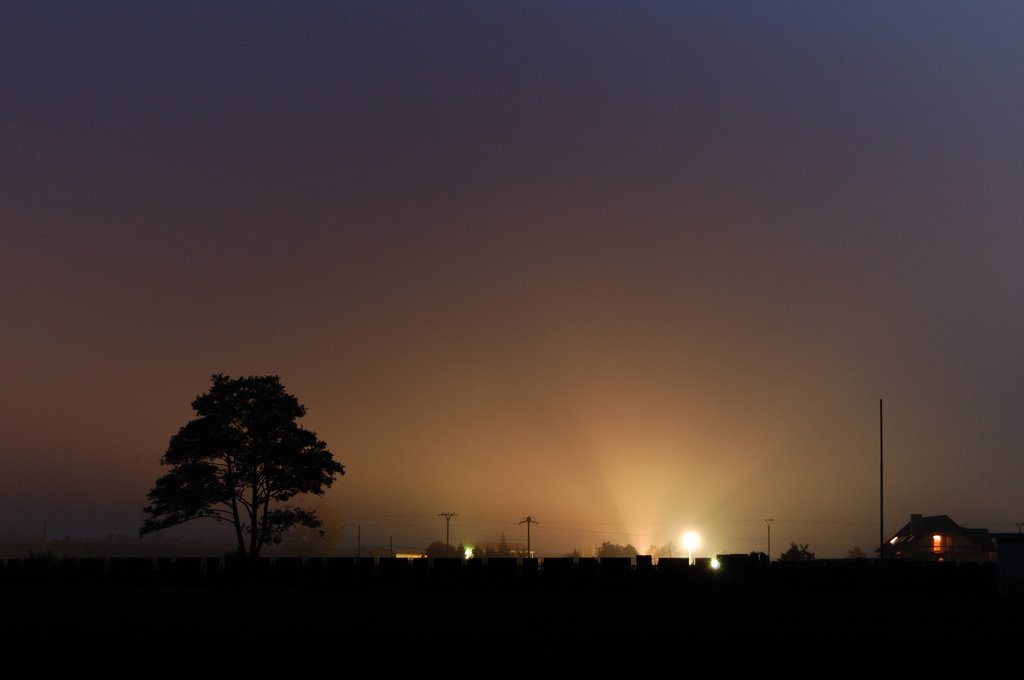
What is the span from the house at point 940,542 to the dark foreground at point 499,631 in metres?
96.4

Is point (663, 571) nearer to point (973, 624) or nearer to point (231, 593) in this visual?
point (231, 593)

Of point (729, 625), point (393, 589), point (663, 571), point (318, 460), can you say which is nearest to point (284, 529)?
point (318, 460)

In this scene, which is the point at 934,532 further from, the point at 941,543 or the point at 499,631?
the point at 499,631

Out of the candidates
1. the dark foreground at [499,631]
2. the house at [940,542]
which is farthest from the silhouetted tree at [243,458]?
the house at [940,542]

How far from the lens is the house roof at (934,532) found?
148 m

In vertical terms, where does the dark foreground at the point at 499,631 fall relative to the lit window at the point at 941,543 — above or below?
above

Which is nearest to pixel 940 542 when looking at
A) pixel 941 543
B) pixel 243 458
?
pixel 941 543

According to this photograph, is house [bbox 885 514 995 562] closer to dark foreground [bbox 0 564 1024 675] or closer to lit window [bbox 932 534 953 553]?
lit window [bbox 932 534 953 553]

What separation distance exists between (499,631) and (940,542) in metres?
130

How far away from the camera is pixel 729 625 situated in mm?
32281

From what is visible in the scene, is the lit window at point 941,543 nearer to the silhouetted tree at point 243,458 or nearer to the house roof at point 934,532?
the house roof at point 934,532

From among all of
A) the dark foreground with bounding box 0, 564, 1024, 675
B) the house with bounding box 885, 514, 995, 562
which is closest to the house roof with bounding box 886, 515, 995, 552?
the house with bounding box 885, 514, 995, 562

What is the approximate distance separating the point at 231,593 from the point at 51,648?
107ft

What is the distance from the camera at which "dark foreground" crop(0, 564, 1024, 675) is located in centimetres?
2183
